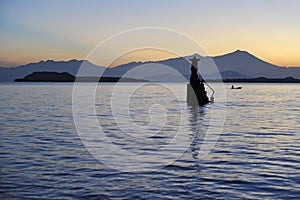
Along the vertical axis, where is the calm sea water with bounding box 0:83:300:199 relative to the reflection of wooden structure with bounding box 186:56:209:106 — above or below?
below

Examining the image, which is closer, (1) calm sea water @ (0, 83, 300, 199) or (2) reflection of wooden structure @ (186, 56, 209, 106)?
(1) calm sea water @ (0, 83, 300, 199)

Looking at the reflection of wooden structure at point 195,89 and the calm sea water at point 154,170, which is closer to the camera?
the calm sea water at point 154,170

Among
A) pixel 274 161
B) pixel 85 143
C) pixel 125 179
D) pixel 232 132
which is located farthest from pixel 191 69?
pixel 125 179

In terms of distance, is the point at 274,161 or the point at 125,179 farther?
the point at 274,161

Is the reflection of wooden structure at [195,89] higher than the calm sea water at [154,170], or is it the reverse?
the reflection of wooden structure at [195,89]

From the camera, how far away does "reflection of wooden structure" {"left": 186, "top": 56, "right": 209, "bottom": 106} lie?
6066 centimetres

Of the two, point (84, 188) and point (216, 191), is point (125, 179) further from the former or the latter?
point (216, 191)

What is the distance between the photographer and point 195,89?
64.2m

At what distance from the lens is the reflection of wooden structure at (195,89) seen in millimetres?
60656

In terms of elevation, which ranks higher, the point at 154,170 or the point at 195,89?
the point at 195,89

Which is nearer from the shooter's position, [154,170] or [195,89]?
[154,170]

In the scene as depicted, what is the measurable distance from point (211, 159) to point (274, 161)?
309cm

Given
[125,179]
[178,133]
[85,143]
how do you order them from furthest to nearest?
[178,133] < [85,143] < [125,179]

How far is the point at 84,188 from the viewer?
13.8 metres
